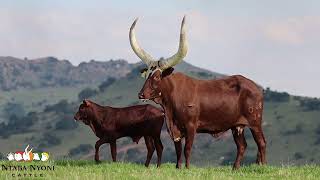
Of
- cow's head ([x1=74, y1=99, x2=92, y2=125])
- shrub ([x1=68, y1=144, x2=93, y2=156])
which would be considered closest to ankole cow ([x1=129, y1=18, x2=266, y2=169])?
cow's head ([x1=74, y1=99, x2=92, y2=125])

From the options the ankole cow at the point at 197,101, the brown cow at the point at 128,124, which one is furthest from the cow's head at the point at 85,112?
the ankole cow at the point at 197,101

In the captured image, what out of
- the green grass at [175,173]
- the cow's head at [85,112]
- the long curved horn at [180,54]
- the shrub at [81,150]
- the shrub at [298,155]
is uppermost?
the long curved horn at [180,54]

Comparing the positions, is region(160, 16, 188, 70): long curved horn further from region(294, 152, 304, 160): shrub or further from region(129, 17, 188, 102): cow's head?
region(294, 152, 304, 160): shrub

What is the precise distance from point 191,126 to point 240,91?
5.70 feet

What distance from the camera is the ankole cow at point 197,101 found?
16750mm

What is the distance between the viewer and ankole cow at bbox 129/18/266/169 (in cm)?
1675

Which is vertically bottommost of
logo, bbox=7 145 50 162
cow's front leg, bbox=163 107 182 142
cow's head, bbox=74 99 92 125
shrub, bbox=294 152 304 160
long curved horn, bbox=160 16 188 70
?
shrub, bbox=294 152 304 160

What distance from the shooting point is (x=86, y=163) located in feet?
61.5

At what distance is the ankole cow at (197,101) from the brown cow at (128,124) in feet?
8.64

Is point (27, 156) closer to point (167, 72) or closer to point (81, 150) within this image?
point (167, 72)

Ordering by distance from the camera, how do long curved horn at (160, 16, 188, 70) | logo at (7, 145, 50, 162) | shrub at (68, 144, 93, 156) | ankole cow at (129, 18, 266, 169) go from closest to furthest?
long curved horn at (160, 16, 188, 70)
ankole cow at (129, 18, 266, 169)
logo at (7, 145, 50, 162)
shrub at (68, 144, 93, 156)

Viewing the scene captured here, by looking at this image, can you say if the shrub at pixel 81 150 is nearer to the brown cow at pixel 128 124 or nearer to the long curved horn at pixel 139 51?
the brown cow at pixel 128 124

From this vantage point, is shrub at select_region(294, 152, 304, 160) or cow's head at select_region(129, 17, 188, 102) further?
shrub at select_region(294, 152, 304, 160)

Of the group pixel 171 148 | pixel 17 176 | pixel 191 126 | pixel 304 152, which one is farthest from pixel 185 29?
pixel 171 148
